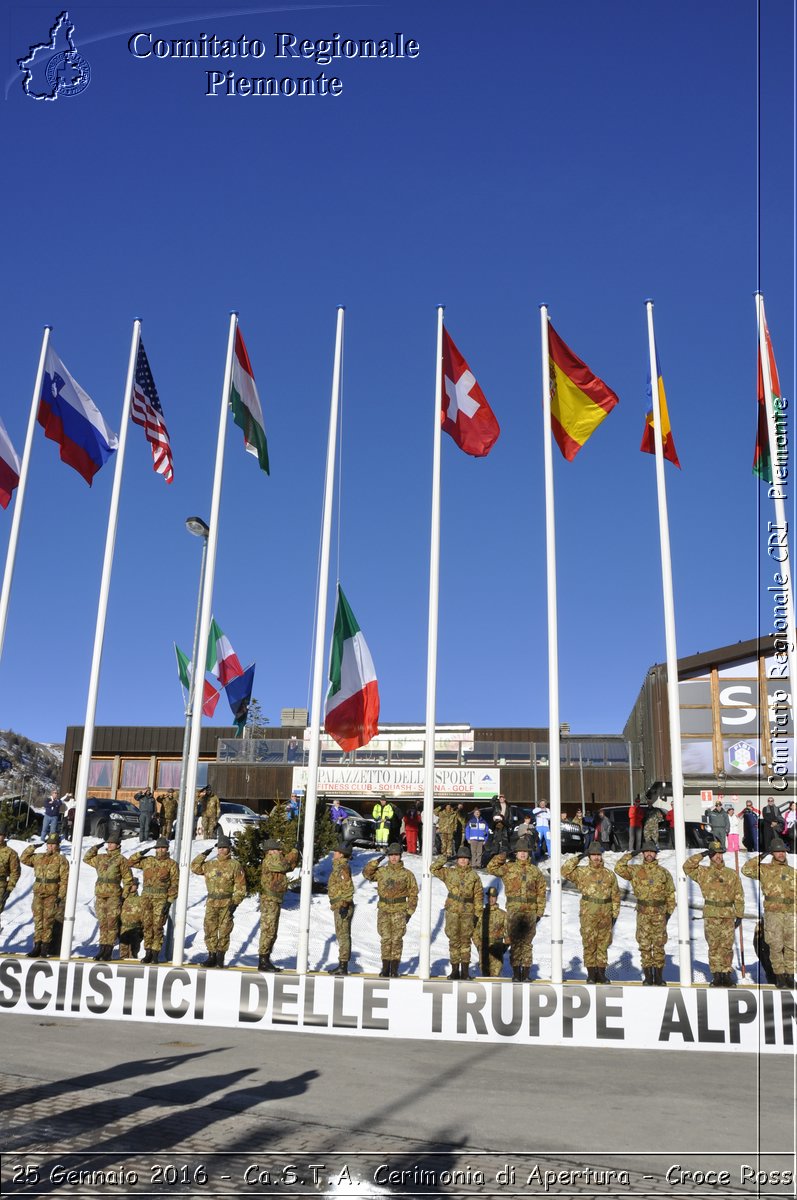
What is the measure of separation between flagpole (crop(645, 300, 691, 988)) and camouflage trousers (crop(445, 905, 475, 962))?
2.85m

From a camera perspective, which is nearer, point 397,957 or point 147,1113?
point 147,1113

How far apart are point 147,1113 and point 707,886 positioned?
7919 millimetres

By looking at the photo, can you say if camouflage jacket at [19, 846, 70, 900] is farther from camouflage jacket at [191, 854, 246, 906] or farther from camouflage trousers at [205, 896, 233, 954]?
camouflage trousers at [205, 896, 233, 954]

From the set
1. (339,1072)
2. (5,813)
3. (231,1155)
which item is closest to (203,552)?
(339,1072)

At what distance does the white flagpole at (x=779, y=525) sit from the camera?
1096cm

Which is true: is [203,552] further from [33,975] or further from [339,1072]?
[339,1072]

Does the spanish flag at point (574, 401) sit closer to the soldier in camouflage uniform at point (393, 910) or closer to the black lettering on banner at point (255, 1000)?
the soldier in camouflage uniform at point (393, 910)

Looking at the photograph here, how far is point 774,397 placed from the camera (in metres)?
12.8

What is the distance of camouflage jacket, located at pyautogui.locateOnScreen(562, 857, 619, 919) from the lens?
12258mm

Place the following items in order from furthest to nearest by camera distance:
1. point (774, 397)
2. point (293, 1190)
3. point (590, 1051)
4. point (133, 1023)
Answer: point (774, 397)
point (133, 1023)
point (590, 1051)
point (293, 1190)

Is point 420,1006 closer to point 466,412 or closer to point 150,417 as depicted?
point 466,412

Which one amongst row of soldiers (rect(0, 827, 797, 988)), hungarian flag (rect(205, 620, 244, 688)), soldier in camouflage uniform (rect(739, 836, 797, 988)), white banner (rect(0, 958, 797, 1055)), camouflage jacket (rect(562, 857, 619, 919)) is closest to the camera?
white banner (rect(0, 958, 797, 1055))

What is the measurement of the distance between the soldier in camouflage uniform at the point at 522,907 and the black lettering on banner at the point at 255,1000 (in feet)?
11.1

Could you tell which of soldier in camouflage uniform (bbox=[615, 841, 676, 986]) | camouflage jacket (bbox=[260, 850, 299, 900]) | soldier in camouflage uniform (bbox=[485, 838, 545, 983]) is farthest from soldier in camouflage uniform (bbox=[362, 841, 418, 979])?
soldier in camouflage uniform (bbox=[615, 841, 676, 986])
